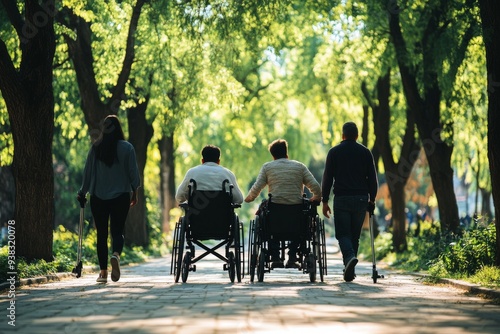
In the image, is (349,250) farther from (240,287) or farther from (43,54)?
(43,54)

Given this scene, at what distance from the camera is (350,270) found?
1313cm

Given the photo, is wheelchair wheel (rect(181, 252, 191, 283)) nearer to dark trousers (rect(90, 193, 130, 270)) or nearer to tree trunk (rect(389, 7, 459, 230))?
dark trousers (rect(90, 193, 130, 270))

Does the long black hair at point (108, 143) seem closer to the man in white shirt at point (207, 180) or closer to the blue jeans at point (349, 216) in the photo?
the man in white shirt at point (207, 180)

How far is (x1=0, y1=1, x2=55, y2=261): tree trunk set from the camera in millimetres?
15188

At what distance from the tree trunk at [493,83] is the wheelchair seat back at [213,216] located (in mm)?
3493

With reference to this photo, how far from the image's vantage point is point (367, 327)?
7566 mm

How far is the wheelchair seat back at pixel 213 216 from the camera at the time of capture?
1334 cm

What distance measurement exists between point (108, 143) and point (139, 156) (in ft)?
48.0

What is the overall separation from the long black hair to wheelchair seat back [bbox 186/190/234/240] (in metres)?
1.23

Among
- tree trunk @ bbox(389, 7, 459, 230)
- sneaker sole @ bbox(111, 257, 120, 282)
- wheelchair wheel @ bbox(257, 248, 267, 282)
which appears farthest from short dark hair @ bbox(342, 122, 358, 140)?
tree trunk @ bbox(389, 7, 459, 230)

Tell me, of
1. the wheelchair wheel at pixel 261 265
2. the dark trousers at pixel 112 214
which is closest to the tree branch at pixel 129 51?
the dark trousers at pixel 112 214

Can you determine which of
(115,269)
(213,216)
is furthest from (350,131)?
(115,269)

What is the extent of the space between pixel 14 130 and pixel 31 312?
6935mm

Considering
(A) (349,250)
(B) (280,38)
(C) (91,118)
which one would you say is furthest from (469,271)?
(B) (280,38)
